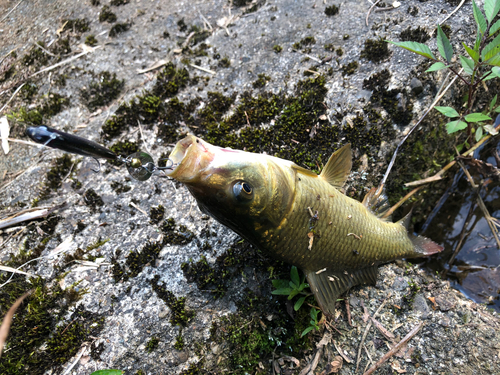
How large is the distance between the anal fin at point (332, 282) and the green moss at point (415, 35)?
285cm

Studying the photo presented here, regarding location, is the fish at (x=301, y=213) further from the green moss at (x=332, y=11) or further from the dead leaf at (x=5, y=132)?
the dead leaf at (x=5, y=132)

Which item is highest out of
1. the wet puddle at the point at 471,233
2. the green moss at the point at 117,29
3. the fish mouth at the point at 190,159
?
the green moss at the point at 117,29

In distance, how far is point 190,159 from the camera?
7.30ft

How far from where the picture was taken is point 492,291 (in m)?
3.95

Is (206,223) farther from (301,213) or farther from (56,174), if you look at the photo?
(56,174)

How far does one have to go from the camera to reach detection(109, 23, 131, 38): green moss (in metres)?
4.66

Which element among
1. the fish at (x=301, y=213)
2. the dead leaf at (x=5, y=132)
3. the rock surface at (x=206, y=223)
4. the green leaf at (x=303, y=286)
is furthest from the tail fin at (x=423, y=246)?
the dead leaf at (x=5, y=132)

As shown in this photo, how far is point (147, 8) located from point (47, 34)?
155 centimetres

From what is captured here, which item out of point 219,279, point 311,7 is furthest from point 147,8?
point 219,279

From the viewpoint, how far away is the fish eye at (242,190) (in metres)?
2.40

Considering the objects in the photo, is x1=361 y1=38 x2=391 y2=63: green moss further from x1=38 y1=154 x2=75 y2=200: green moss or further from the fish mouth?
x1=38 y1=154 x2=75 y2=200: green moss

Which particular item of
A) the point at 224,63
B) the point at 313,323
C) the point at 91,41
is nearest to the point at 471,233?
the point at 313,323

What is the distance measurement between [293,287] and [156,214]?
1.74 meters

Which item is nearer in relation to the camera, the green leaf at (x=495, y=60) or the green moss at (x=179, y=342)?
the green leaf at (x=495, y=60)
